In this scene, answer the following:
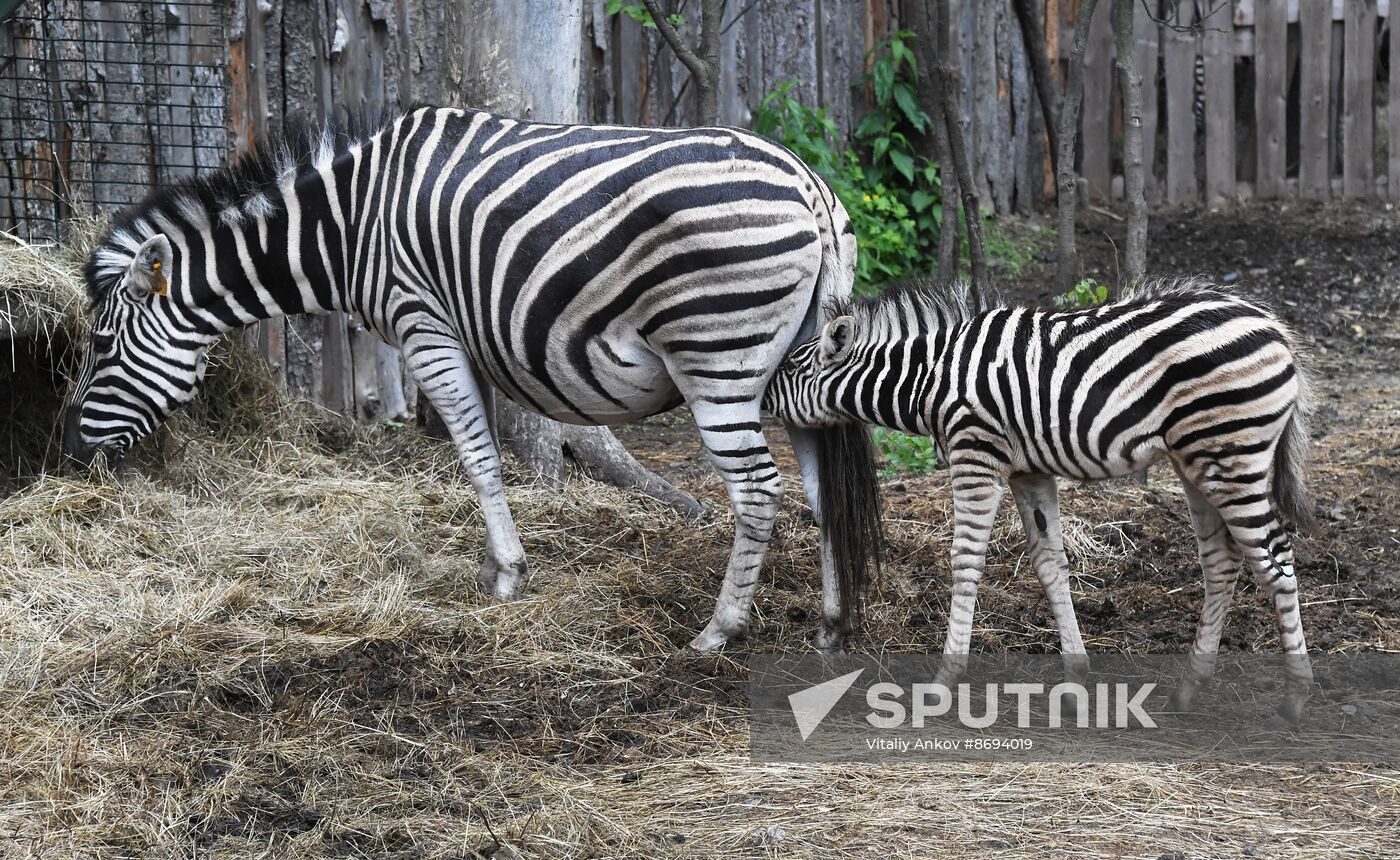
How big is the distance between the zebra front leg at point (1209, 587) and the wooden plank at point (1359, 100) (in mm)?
8363

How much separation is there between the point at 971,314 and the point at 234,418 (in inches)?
163

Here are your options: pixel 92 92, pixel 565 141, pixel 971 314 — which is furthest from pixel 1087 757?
pixel 92 92

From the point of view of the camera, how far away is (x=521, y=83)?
6539 mm

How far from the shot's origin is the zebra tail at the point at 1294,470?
14.8 feet

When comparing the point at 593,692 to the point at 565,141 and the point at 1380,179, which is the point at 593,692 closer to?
the point at 565,141

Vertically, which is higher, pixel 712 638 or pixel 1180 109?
pixel 1180 109

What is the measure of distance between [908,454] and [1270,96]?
631cm

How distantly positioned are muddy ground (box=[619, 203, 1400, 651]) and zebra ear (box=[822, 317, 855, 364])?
122 cm

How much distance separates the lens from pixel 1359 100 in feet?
37.8

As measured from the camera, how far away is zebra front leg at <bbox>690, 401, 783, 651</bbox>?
199 inches

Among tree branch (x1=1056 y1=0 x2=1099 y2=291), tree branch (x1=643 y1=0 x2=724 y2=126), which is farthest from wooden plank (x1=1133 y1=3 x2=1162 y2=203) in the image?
tree branch (x1=643 y1=0 x2=724 y2=126)

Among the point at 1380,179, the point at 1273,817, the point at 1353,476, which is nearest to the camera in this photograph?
the point at 1273,817
